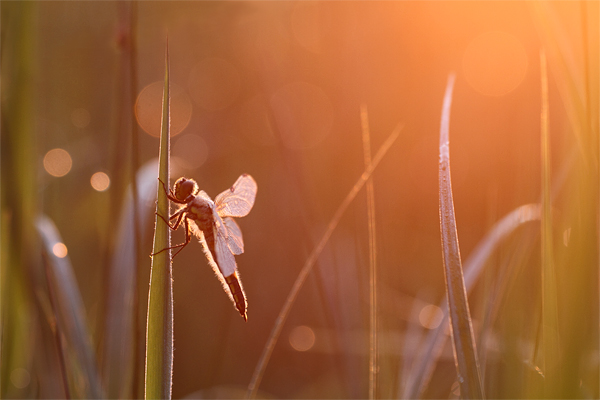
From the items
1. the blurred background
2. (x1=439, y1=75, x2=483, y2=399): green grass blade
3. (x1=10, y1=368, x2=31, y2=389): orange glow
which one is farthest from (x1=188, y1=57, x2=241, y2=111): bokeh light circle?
(x1=439, y1=75, x2=483, y2=399): green grass blade

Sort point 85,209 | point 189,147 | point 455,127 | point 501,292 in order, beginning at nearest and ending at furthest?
point 501,292 < point 85,209 < point 189,147 < point 455,127

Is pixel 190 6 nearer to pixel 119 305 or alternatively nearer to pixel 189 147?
pixel 189 147

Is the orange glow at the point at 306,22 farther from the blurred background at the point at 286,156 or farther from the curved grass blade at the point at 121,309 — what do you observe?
the curved grass blade at the point at 121,309

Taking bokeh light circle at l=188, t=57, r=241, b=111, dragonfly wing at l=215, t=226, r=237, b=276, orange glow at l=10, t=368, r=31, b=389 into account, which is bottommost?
orange glow at l=10, t=368, r=31, b=389

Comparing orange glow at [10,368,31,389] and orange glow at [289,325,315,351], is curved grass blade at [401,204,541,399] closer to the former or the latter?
orange glow at [289,325,315,351]

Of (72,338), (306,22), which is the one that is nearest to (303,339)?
(72,338)

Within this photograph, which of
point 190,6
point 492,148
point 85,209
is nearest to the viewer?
point 85,209

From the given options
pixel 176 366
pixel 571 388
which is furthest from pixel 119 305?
pixel 571 388

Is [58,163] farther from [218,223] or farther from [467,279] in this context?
[467,279]
